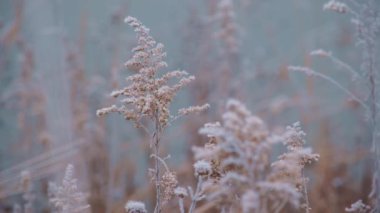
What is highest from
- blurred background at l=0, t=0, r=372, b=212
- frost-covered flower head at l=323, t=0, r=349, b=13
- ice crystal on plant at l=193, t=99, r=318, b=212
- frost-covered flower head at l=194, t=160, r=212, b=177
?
blurred background at l=0, t=0, r=372, b=212

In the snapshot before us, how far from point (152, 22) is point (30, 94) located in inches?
107

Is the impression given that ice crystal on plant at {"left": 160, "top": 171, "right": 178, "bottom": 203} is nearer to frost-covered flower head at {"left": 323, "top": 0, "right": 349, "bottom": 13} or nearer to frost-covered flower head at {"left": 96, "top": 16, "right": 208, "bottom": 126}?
frost-covered flower head at {"left": 96, "top": 16, "right": 208, "bottom": 126}

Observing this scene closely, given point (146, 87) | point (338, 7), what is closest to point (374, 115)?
point (338, 7)

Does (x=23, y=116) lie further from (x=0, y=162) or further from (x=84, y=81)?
(x=0, y=162)

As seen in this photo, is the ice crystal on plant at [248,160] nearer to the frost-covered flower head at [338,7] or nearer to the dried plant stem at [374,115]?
the dried plant stem at [374,115]

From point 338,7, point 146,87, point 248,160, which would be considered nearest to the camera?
point 248,160

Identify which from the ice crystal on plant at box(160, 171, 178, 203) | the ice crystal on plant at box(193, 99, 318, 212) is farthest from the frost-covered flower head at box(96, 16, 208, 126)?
the ice crystal on plant at box(193, 99, 318, 212)

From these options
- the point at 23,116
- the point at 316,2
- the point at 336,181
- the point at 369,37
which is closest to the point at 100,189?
the point at 23,116

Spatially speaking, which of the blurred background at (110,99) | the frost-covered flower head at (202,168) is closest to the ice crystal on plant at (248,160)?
the frost-covered flower head at (202,168)

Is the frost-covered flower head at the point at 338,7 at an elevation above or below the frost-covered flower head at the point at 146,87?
above

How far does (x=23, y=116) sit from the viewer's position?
3.58 m

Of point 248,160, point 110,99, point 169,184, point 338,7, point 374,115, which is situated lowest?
point 248,160

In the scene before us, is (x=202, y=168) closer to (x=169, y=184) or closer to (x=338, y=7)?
(x=169, y=184)

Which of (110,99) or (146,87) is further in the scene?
(110,99)
